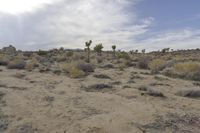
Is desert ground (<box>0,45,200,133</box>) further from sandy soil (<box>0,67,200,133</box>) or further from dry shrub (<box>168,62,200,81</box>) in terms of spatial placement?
dry shrub (<box>168,62,200,81</box>)

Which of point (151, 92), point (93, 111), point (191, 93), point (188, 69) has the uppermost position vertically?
point (188, 69)

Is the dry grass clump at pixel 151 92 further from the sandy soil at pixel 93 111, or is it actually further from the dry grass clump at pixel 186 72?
the dry grass clump at pixel 186 72

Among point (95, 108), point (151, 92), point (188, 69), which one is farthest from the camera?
point (188, 69)

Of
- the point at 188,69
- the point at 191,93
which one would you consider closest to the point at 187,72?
the point at 188,69

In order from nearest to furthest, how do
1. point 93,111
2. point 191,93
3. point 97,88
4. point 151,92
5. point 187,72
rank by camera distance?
1. point 93,111
2. point 151,92
3. point 191,93
4. point 97,88
5. point 187,72

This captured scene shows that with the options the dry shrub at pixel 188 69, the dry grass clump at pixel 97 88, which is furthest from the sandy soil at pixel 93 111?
the dry shrub at pixel 188 69

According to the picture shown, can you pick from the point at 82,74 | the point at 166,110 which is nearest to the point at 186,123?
the point at 166,110

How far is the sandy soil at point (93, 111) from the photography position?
933 centimetres

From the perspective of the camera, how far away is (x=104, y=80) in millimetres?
18375

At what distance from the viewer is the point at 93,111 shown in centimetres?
1089

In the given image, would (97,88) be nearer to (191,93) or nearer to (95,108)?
(95,108)

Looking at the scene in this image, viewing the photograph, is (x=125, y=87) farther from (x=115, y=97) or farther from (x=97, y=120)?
(x=97, y=120)

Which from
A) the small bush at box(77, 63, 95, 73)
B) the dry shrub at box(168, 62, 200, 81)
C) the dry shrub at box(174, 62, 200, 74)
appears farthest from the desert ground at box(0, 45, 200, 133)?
the small bush at box(77, 63, 95, 73)

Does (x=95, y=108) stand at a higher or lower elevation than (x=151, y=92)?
lower
